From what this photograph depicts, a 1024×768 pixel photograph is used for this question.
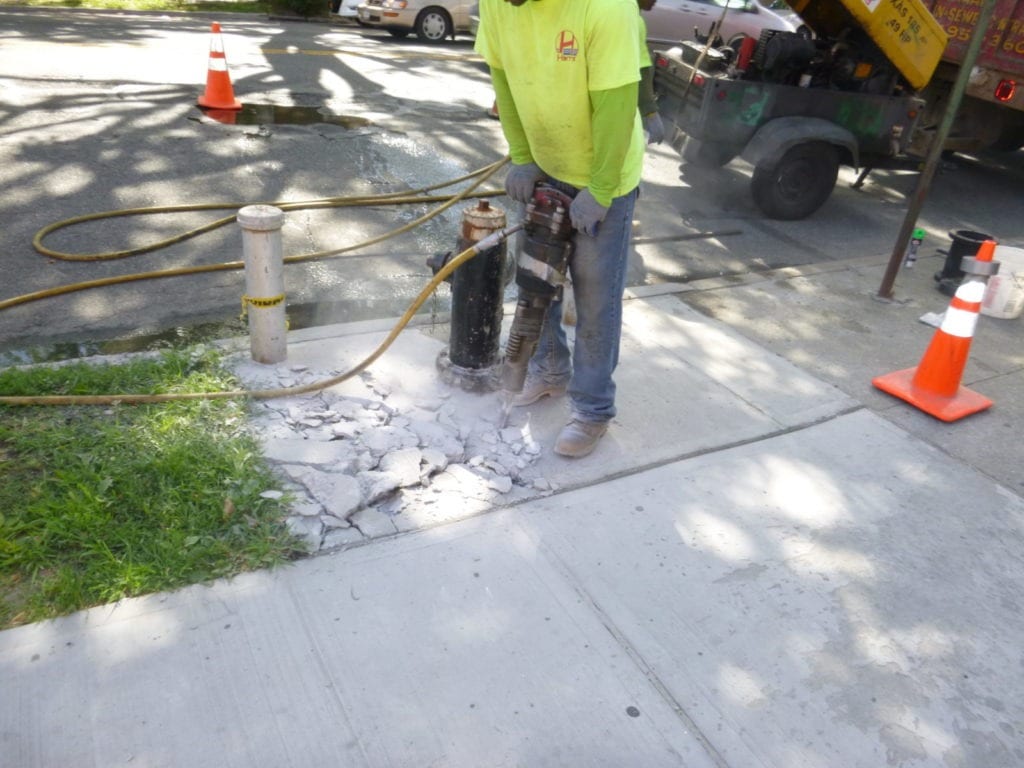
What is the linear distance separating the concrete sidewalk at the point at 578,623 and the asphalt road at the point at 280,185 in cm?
136

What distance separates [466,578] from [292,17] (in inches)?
651

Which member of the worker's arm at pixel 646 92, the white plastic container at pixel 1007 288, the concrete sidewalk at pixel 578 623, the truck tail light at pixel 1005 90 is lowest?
the concrete sidewalk at pixel 578 623

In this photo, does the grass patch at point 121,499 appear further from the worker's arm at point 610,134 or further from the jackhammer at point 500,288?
the worker's arm at point 610,134

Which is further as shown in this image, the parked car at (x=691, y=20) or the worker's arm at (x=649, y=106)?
the parked car at (x=691, y=20)

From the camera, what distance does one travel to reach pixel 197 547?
2.77m

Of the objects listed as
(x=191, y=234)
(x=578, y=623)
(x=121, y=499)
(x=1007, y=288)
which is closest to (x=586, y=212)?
(x=578, y=623)

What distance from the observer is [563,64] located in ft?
9.24

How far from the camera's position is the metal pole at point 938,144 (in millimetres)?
4789

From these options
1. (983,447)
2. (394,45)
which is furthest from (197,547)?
(394,45)

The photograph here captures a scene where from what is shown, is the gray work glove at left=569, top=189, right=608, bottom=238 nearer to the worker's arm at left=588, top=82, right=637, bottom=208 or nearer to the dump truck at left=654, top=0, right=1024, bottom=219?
the worker's arm at left=588, top=82, right=637, bottom=208

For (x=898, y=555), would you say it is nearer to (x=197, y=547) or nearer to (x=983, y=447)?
(x=983, y=447)

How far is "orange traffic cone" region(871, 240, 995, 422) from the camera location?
412cm

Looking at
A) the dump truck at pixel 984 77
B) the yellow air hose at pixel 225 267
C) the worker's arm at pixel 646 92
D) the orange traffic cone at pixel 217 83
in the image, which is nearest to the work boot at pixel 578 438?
the yellow air hose at pixel 225 267

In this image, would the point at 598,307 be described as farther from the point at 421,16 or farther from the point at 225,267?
the point at 421,16
